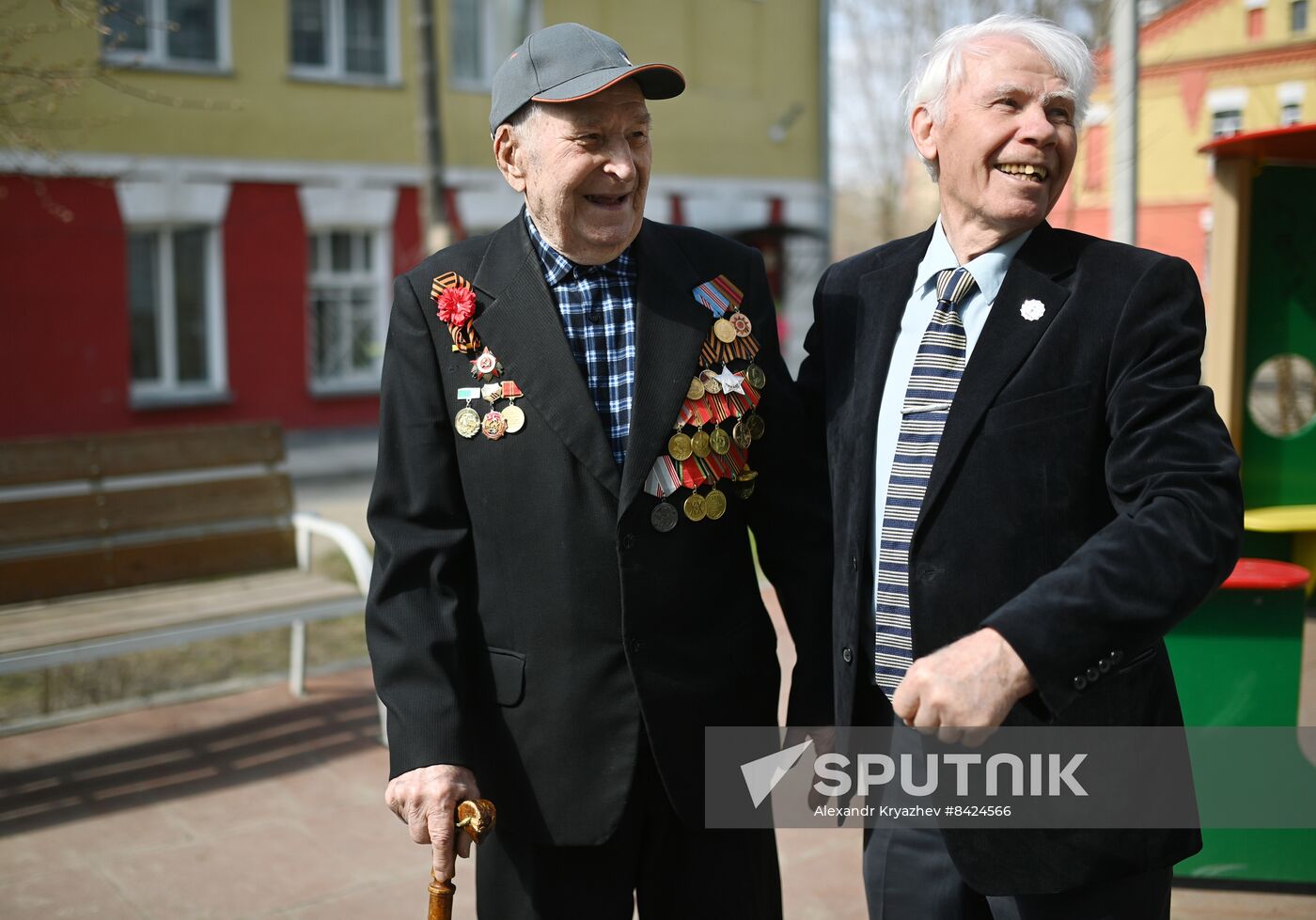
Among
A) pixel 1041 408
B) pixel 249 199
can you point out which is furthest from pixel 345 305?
pixel 1041 408

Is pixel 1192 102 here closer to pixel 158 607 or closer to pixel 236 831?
pixel 158 607

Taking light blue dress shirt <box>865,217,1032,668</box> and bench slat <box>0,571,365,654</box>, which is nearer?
light blue dress shirt <box>865,217,1032,668</box>

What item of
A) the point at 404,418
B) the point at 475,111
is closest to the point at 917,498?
the point at 404,418

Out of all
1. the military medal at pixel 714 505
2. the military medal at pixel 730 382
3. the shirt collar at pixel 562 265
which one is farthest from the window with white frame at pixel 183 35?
the military medal at pixel 714 505

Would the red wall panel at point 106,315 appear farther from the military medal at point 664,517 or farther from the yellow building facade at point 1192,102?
the military medal at point 664,517

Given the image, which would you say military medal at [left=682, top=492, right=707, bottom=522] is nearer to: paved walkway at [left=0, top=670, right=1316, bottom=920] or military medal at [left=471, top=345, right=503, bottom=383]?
military medal at [left=471, top=345, right=503, bottom=383]

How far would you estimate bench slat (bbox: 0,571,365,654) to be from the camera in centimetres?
441

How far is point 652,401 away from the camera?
2203 mm

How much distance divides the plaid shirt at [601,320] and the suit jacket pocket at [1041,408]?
62 cm

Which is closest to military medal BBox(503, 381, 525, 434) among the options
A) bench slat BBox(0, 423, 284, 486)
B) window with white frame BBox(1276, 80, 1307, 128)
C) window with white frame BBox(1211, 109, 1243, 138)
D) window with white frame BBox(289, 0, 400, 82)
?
bench slat BBox(0, 423, 284, 486)

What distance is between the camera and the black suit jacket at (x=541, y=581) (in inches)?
85.6

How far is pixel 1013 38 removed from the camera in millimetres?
2035

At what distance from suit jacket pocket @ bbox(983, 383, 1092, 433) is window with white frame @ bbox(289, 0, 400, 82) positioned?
15.8m

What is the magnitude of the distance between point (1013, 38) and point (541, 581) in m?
1.15
